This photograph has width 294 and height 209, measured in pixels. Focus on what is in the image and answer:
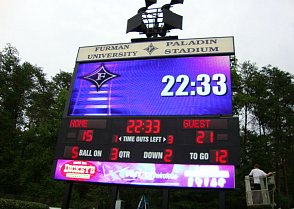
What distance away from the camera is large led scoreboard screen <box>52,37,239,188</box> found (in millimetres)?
9602

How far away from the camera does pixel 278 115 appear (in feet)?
101

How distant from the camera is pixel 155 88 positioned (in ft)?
36.9

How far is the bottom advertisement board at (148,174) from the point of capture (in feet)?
30.2

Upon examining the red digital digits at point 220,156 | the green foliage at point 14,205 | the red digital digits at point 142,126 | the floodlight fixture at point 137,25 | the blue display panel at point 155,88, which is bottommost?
the green foliage at point 14,205

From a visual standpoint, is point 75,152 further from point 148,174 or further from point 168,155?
point 168,155

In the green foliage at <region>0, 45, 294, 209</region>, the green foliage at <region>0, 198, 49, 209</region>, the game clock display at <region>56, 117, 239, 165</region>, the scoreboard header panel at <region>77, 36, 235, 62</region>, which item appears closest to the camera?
the game clock display at <region>56, 117, 239, 165</region>

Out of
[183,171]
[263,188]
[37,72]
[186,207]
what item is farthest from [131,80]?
[37,72]

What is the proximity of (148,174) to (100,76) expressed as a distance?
465 cm

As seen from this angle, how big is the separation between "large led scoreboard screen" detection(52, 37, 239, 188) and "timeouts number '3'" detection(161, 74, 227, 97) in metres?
0.04

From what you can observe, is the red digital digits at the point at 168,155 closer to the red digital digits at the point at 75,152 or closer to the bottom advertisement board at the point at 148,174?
the bottom advertisement board at the point at 148,174

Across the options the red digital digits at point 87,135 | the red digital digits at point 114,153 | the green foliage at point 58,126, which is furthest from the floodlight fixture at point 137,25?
the green foliage at point 58,126

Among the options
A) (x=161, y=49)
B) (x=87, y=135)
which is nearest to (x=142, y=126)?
(x=87, y=135)

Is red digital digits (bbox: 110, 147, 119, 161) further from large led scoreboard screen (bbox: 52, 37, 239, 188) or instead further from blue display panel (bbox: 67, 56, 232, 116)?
blue display panel (bbox: 67, 56, 232, 116)

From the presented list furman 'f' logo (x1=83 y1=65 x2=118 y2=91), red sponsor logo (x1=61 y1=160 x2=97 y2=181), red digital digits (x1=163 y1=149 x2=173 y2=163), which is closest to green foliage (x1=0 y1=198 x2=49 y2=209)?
red sponsor logo (x1=61 y1=160 x2=97 y2=181)
